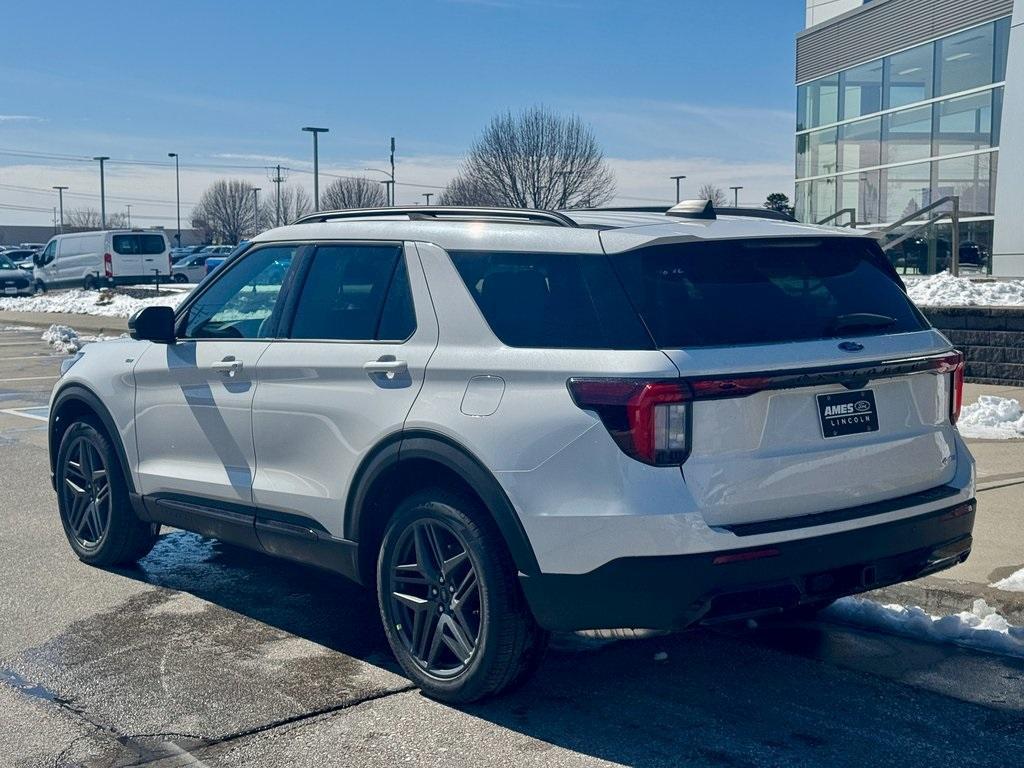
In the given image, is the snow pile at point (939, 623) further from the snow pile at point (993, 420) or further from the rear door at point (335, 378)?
the snow pile at point (993, 420)

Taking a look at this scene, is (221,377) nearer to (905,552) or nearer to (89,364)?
(89,364)

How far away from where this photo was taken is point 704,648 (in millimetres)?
5289

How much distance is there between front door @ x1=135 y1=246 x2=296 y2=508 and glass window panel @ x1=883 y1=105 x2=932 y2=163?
22.9 m

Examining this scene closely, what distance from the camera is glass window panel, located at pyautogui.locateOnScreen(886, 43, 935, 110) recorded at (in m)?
26.3

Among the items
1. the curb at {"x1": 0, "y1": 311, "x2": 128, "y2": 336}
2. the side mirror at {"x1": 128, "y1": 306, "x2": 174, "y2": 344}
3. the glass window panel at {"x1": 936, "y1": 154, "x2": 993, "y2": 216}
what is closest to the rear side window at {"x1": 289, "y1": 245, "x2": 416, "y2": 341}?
the side mirror at {"x1": 128, "y1": 306, "x2": 174, "y2": 344}

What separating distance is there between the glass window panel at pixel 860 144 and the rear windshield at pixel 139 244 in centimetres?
2215

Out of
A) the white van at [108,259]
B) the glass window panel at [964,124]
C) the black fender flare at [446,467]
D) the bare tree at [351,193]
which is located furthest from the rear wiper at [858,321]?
Result: the bare tree at [351,193]

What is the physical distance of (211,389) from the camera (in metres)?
5.72

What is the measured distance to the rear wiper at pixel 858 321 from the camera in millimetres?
4434

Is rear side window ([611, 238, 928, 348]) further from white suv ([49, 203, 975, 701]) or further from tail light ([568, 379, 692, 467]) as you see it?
tail light ([568, 379, 692, 467])

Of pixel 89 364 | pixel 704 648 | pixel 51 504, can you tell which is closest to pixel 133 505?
pixel 89 364

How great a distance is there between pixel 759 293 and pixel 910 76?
24.8 metres

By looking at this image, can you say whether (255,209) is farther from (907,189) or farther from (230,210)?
(907,189)

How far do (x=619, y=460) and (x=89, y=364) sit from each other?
3.65m
